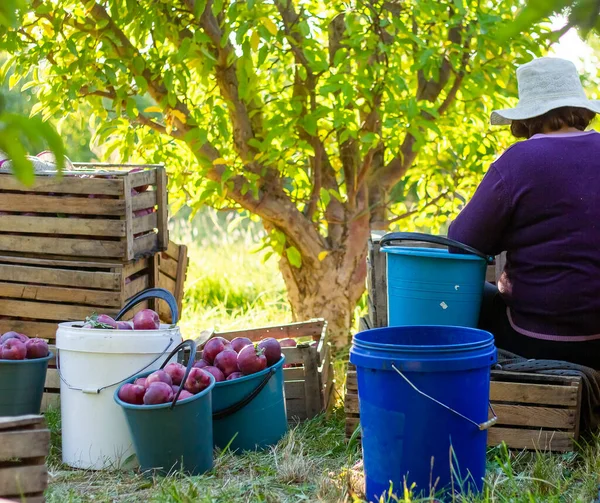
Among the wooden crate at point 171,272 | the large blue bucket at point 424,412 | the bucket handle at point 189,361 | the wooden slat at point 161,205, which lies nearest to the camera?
the large blue bucket at point 424,412

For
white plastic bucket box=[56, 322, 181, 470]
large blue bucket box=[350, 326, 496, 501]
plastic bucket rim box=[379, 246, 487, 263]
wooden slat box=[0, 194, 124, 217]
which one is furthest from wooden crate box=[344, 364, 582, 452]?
wooden slat box=[0, 194, 124, 217]

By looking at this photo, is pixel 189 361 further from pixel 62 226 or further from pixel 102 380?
pixel 62 226

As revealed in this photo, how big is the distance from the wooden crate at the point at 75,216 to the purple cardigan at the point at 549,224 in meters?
1.46

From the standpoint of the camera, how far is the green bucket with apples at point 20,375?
3.03 meters

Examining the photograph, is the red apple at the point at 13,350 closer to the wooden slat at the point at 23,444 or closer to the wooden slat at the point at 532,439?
the wooden slat at the point at 23,444

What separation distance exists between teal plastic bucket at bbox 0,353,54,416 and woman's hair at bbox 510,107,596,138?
1999 mm

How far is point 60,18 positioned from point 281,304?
3176mm

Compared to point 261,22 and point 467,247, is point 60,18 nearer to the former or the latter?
point 261,22

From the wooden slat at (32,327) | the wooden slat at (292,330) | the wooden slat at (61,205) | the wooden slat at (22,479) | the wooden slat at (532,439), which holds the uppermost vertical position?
the wooden slat at (61,205)

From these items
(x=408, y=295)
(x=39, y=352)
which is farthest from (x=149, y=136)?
(x=408, y=295)

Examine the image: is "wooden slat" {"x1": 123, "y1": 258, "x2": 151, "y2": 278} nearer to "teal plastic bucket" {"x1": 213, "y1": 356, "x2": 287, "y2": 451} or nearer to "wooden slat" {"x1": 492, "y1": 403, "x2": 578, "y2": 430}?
"teal plastic bucket" {"x1": 213, "y1": 356, "x2": 287, "y2": 451}

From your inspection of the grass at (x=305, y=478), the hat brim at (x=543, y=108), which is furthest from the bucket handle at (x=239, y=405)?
the hat brim at (x=543, y=108)

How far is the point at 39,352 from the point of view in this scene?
123 inches

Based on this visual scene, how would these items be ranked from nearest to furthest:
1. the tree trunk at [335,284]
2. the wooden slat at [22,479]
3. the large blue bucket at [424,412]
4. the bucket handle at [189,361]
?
the wooden slat at [22,479] < the large blue bucket at [424,412] < the bucket handle at [189,361] < the tree trunk at [335,284]
